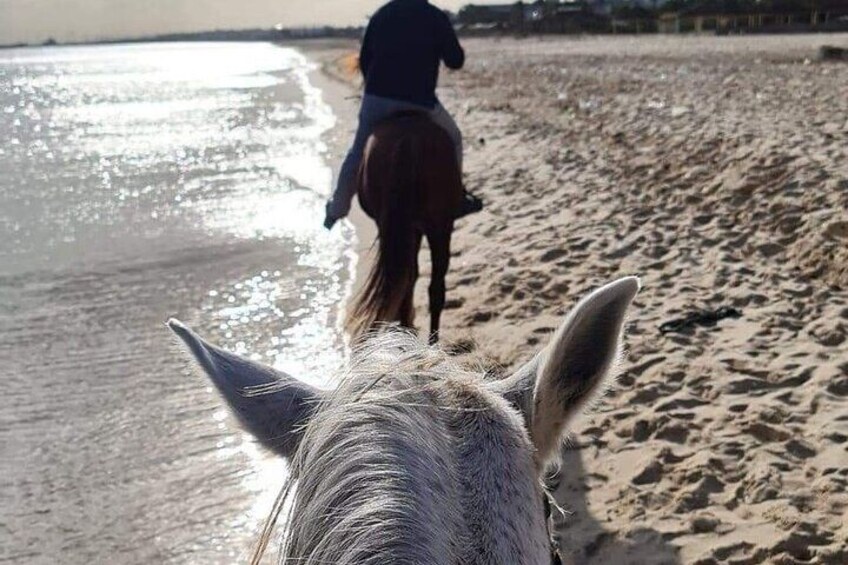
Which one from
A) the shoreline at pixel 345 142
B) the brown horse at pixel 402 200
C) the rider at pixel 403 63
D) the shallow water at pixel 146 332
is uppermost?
the rider at pixel 403 63

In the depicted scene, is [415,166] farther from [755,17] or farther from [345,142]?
[755,17]

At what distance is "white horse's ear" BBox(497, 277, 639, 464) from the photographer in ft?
5.87

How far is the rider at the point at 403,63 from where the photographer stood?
19.6 feet

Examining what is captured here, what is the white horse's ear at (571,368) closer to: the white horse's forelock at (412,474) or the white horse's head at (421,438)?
the white horse's head at (421,438)

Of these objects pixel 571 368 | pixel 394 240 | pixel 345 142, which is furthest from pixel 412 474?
pixel 345 142

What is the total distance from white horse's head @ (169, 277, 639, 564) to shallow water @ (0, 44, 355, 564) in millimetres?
215

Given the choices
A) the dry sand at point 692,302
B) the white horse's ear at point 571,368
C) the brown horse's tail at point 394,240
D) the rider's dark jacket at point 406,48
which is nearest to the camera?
the white horse's ear at point 571,368

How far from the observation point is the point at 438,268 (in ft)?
20.3

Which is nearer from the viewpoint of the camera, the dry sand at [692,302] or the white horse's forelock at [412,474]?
the white horse's forelock at [412,474]

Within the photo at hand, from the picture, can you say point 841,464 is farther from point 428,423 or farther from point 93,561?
point 93,561

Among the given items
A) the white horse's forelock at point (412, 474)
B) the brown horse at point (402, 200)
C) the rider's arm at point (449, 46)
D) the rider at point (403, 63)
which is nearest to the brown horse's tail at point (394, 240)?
the brown horse at point (402, 200)

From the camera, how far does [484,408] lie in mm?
1631

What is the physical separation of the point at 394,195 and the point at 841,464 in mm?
3190

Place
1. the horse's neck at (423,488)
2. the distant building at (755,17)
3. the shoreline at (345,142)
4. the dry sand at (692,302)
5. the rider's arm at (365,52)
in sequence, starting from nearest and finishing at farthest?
the horse's neck at (423,488), the dry sand at (692,302), the rider's arm at (365,52), the shoreline at (345,142), the distant building at (755,17)
